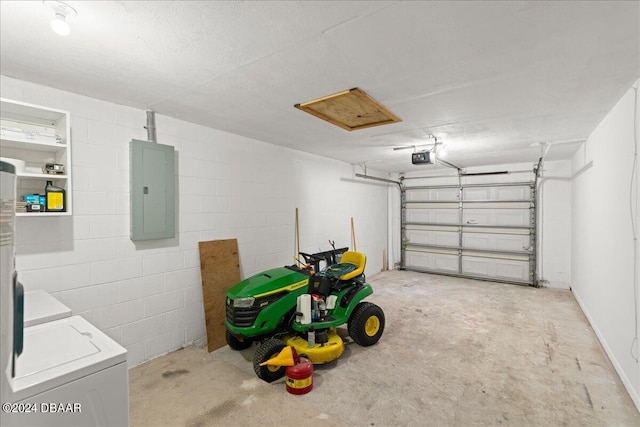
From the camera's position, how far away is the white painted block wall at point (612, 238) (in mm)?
2381

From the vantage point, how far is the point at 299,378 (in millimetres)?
2357

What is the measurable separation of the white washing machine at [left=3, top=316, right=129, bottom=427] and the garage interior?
3.51 ft

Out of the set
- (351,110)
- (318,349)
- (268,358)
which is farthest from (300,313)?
(351,110)

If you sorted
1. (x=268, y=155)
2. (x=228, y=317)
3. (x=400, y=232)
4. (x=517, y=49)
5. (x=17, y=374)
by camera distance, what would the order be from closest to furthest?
(x=17, y=374)
(x=517, y=49)
(x=228, y=317)
(x=268, y=155)
(x=400, y=232)

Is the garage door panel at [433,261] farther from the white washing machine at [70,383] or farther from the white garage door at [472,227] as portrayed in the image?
the white washing machine at [70,383]

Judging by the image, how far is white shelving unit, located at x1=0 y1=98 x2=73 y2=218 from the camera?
1992 millimetres

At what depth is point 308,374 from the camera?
2387 millimetres

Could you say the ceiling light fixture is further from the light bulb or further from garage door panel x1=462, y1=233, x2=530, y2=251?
garage door panel x1=462, y1=233, x2=530, y2=251

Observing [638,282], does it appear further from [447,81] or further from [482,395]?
[447,81]

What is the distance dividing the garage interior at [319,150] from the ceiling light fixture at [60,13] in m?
0.03

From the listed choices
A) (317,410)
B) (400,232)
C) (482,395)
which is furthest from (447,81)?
(400,232)

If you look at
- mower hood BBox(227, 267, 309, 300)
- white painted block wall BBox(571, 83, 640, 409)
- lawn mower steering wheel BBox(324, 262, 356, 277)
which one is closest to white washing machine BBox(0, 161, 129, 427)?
mower hood BBox(227, 267, 309, 300)

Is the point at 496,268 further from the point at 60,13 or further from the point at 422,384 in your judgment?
the point at 60,13

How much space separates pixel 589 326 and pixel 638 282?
2075 mm
